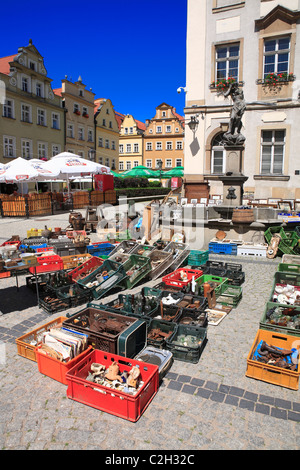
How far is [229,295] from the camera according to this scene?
6422 millimetres

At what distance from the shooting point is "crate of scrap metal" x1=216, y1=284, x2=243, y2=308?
20.8 ft

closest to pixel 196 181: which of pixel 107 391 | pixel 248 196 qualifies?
pixel 248 196

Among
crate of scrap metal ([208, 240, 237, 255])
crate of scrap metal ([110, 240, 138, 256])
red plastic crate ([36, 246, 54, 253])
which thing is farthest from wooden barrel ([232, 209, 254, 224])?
red plastic crate ([36, 246, 54, 253])

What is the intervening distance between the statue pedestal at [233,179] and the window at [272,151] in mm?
6014

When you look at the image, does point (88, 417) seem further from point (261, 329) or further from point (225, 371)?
point (261, 329)

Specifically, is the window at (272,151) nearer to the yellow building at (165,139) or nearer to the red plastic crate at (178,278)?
the red plastic crate at (178,278)

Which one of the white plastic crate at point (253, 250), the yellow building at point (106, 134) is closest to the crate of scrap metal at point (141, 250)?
the white plastic crate at point (253, 250)

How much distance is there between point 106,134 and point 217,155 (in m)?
25.7

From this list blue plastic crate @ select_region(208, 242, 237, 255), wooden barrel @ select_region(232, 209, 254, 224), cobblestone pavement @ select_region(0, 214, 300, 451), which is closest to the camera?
cobblestone pavement @ select_region(0, 214, 300, 451)

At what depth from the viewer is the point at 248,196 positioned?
18.1 metres

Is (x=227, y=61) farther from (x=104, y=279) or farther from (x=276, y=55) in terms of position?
(x=104, y=279)

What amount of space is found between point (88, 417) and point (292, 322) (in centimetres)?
333

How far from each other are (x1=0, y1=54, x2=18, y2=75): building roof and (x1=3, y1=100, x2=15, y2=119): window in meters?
2.82

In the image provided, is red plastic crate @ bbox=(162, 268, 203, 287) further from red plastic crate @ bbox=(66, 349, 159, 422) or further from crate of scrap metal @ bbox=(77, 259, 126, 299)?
red plastic crate @ bbox=(66, 349, 159, 422)
